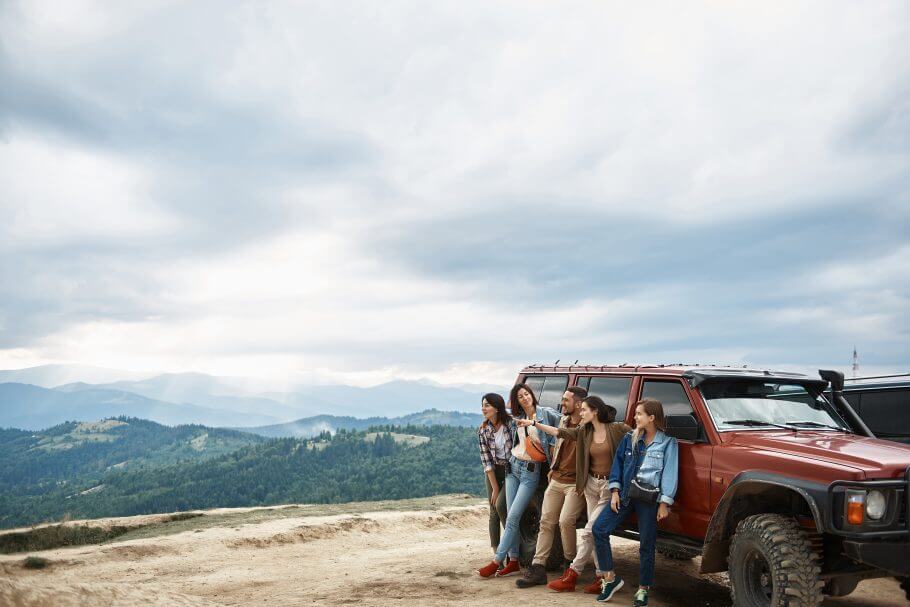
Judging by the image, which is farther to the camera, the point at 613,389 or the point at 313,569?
the point at 313,569

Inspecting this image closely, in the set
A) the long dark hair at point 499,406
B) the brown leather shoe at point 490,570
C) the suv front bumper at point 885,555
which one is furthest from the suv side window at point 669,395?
the brown leather shoe at point 490,570

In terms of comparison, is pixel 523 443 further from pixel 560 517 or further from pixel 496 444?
pixel 560 517

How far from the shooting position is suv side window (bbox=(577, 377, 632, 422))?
8.19 metres

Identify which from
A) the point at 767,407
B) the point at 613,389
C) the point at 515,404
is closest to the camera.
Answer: the point at 767,407

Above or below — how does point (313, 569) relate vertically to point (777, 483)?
below

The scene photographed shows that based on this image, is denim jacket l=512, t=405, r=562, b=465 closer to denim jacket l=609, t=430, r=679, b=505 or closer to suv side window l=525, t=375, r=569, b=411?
suv side window l=525, t=375, r=569, b=411

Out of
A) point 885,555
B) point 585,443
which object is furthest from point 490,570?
point 885,555

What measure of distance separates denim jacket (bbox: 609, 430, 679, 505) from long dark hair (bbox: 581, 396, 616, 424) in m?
0.47

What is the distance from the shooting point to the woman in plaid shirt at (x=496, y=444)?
894 centimetres

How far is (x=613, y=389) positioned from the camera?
27.6ft

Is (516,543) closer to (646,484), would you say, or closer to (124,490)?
(646,484)

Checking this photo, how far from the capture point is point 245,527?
17.5 metres

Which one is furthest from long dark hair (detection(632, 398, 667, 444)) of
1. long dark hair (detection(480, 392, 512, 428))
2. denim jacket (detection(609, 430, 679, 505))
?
long dark hair (detection(480, 392, 512, 428))

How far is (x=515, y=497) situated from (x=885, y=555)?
4.27 metres
